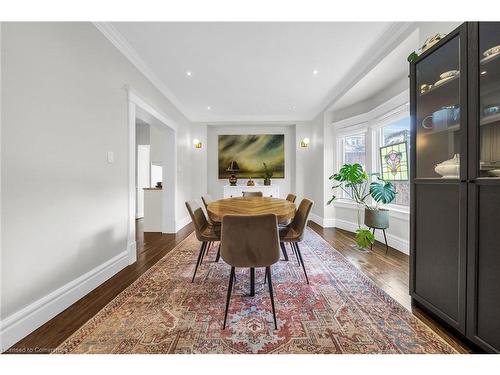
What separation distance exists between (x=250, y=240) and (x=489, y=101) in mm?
1759

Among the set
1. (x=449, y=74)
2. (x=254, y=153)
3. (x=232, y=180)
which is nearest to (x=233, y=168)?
(x=232, y=180)

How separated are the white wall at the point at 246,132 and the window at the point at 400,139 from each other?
266 cm

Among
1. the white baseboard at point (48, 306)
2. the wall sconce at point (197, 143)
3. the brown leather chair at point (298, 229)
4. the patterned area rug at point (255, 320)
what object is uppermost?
the wall sconce at point (197, 143)

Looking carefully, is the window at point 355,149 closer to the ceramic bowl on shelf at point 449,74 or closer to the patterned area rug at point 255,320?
the patterned area rug at point 255,320

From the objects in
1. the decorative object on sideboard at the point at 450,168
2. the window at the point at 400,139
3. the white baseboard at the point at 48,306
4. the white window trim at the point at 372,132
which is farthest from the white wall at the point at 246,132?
the decorative object on sideboard at the point at 450,168

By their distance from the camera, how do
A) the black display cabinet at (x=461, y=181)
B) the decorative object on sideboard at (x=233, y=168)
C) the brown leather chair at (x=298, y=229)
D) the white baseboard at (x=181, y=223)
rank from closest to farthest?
the black display cabinet at (x=461, y=181) < the brown leather chair at (x=298, y=229) < the white baseboard at (x=181, y=223) < the decorative object on sideboard at (x=233, y=168)

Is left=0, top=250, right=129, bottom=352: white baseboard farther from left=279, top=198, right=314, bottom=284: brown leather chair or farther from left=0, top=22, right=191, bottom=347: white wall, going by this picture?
left=279, top=198, right=314, bottom=284: brown leather chair

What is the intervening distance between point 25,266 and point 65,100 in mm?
1332

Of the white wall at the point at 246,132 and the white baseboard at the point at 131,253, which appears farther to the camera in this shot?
the white wall at the point at 246,132

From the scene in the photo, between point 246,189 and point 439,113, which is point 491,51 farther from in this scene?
point 246,189

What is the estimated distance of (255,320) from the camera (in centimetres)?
167

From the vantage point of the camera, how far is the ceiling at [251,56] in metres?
2.35
